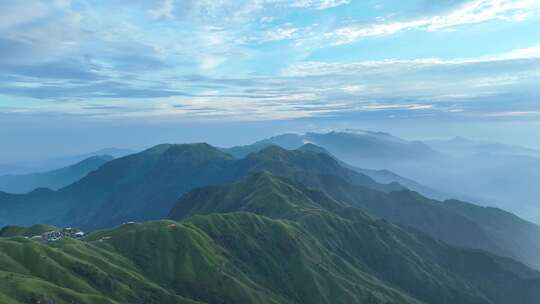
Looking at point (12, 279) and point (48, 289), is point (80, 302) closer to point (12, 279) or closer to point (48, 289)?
point (48, 289)

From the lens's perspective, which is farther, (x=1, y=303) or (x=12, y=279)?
(x=12, y=279)

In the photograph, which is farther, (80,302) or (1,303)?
(80,302)

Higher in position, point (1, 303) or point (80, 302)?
point (1, 303)

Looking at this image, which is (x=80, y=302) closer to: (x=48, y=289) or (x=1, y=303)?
(x=48, y=289)

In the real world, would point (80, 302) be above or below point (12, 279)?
below

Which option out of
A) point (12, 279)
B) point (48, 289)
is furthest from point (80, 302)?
point (12, 279)

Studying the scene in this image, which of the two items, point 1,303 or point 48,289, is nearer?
point 1,303
